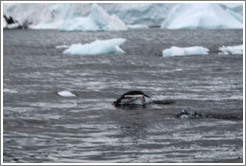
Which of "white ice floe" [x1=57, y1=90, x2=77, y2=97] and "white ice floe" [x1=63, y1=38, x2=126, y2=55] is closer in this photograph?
"white ice floe" [x1=57, y1=90, x2=77, y2=97]

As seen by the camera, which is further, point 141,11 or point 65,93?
point 141,11

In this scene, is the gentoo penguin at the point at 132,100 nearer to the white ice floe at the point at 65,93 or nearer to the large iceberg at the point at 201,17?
the white ice floe at the point at 65,93

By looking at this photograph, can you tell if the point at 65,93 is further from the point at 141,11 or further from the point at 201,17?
the point at 141,11

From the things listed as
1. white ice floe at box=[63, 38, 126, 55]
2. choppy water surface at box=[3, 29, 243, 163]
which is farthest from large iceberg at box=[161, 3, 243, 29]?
choppy water surface at box=[3, 29, 243, 163]

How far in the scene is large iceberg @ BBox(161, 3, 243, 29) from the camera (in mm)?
50000

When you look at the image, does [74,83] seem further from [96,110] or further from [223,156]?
[223,156]

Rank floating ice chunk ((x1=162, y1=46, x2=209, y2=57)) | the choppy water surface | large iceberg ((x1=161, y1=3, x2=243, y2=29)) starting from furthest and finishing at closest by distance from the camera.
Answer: large iceberg ((x1=161, y1=3, x2=243, y2=29))
floating ice chunk ((x1=162, y1=46, x2=209, y2=57))
the choppy water surface

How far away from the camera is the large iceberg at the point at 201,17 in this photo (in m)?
50.0

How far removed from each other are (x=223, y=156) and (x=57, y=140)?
242 centimetres

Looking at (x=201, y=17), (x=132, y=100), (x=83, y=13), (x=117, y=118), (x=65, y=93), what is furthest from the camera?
(x=83, y=13)

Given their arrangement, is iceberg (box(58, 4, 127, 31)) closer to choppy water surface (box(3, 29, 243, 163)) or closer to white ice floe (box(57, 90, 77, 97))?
choppy water surface (box(3, 29, 243, 163))

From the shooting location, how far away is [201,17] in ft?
168

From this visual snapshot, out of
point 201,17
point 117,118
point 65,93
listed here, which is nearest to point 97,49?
point 65,93

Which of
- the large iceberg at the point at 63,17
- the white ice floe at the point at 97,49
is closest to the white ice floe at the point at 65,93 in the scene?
the white ice floe at the point at 97,49
